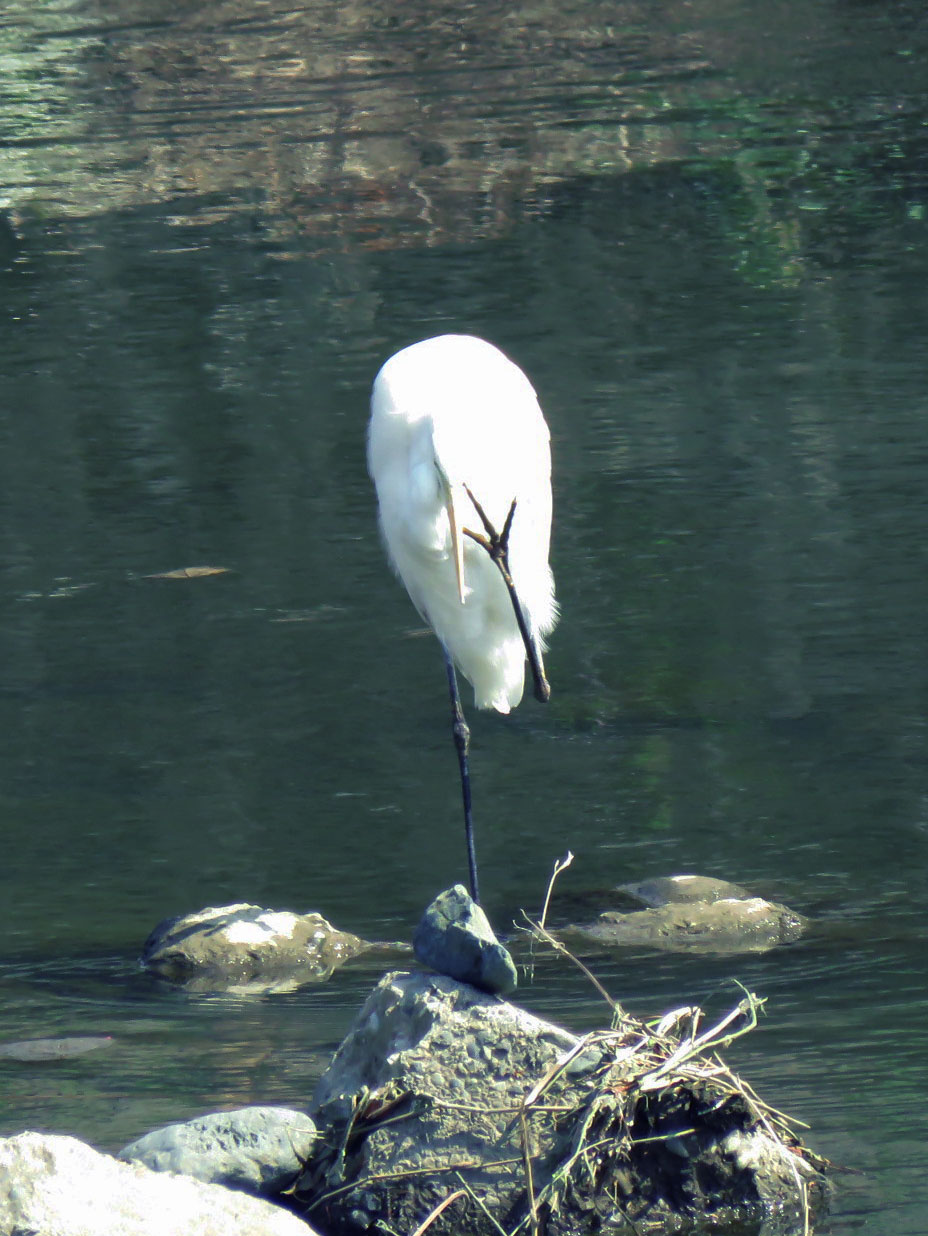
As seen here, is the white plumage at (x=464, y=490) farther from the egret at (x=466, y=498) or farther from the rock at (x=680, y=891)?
the rock at (x=680, y=891)

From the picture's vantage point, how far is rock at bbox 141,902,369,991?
174 inches

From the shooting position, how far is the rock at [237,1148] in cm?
313

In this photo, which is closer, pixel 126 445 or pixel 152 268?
pixel 126 445

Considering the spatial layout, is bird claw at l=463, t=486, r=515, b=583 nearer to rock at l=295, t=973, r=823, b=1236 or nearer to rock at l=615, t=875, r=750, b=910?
rock at l=615, t=875, r=750, b=910

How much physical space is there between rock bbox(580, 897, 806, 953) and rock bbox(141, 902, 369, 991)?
537mm

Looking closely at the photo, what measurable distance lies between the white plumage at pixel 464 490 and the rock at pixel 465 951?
1.15 metres

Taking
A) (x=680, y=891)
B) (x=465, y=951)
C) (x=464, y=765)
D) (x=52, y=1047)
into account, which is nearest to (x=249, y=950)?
(x=52, y=1047)

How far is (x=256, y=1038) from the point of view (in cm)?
404

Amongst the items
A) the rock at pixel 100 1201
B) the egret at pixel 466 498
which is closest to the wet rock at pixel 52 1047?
the egret at pixel 466 498

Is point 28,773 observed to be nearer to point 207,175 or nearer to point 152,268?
point 152,268

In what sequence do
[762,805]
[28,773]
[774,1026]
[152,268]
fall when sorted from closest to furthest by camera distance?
[774,1026] → [762,805] → [28,773] → [152,268]

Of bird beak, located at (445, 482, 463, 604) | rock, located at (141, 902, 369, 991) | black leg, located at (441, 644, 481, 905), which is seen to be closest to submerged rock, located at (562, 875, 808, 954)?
black leg, located at (441, 644, 481, 905)

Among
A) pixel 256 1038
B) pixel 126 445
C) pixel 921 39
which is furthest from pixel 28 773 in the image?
pixel 921 39

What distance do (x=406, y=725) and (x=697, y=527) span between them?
1858mm
